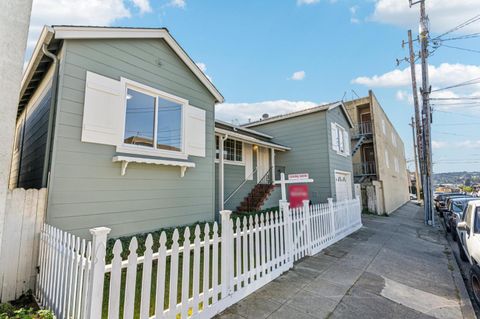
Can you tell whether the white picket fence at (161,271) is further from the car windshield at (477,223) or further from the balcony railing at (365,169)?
the balcony railing at (365,169)

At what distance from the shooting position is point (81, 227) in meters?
4.59

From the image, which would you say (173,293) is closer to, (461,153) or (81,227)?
(81,227)

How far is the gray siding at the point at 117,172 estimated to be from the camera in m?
4.47

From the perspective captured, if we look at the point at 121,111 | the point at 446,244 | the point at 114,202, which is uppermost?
the point at 121,111

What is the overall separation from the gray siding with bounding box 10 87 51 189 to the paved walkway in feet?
17.2

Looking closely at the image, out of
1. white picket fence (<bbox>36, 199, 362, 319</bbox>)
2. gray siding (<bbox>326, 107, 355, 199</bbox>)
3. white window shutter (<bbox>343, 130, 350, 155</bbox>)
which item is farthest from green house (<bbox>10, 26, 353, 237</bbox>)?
white window shutter (<bbox>343, 130, 350, 155</bbox>)

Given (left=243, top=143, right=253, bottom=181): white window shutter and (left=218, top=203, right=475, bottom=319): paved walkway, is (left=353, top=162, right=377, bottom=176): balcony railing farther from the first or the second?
(left=218, top=203, right=475, bottom=319): paved walkway

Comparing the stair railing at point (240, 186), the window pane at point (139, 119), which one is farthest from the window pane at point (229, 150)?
the window pane at point (139, 119)

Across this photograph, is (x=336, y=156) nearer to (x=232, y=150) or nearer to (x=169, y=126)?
(x=232, y=150)

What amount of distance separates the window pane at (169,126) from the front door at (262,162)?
20.7 feet

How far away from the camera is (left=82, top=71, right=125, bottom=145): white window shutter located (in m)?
4.82

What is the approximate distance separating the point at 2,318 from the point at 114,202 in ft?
9.15

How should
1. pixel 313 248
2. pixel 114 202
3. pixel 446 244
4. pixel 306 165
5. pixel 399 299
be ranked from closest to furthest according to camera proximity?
pixel 399 299, pixel 114 202, pixel 313 248, pixel 446 244, pixel 306 165

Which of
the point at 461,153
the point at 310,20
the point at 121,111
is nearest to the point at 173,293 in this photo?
the point at 121,111
